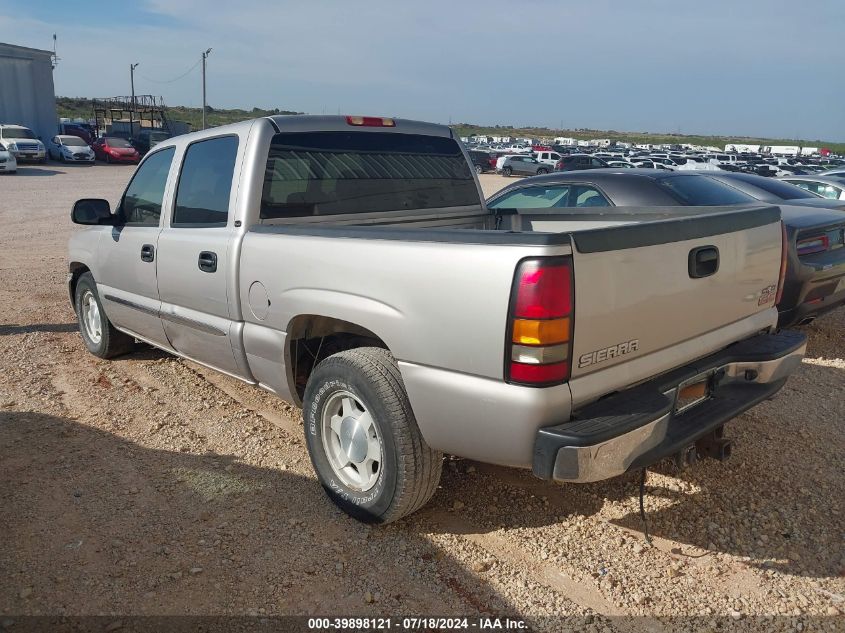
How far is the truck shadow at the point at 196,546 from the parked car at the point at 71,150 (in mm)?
34730

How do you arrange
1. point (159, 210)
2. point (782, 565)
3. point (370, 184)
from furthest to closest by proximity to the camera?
point (159, 210) < point (370, 184) < point (782, 565)

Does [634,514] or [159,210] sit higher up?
[159,210]

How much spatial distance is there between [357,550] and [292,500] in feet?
1.88

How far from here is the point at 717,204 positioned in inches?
254

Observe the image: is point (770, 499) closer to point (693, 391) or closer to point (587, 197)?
point (693, 391)

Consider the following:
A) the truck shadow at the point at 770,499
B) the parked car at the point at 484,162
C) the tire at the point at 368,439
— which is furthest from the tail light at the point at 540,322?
the parked car at the point at 484,162

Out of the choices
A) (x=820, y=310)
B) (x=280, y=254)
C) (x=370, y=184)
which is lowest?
(x=820, y=310)

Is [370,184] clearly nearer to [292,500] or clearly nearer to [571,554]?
[292,500]

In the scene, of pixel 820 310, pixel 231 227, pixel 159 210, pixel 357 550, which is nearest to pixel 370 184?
pixel 231 227

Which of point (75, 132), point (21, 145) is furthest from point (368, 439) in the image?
point (75, 132)

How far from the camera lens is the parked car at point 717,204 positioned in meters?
5.45

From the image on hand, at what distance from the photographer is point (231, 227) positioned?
3723mm

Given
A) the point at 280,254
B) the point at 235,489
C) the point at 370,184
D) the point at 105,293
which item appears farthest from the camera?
the point at 105,293

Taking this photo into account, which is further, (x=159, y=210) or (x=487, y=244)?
(x=159, y=210)
